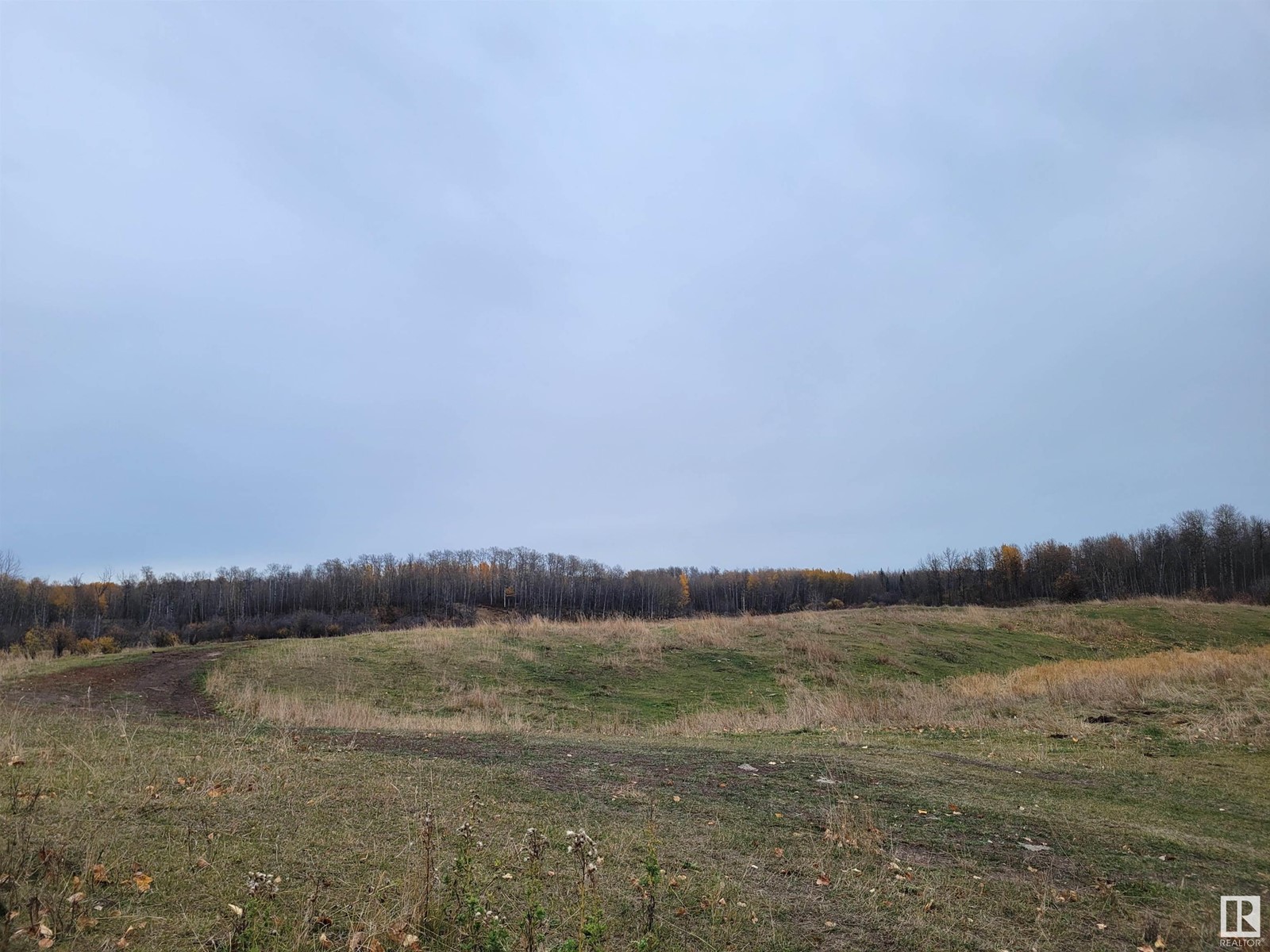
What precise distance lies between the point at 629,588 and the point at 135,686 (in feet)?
323

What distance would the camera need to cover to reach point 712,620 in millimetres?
38625

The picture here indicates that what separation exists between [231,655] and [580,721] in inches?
549

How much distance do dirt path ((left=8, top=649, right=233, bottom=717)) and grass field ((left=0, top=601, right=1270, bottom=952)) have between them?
344mm

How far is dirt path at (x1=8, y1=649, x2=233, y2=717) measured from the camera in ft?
56.3

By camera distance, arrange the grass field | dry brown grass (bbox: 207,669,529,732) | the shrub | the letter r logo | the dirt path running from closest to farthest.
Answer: the grass field
the letter r logo
dry brown grass (bbox: 207,669,529,732)
the dirt path
the shrub

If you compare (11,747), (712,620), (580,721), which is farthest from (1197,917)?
(712,620)

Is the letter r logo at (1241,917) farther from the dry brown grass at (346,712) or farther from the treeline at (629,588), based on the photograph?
the treeline at (629,588)

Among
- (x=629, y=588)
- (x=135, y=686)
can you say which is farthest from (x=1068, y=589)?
(x=135, y=686)

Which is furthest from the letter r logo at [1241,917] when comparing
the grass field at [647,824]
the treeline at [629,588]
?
the treeline at [629,588]

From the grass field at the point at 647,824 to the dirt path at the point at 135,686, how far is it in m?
0.34

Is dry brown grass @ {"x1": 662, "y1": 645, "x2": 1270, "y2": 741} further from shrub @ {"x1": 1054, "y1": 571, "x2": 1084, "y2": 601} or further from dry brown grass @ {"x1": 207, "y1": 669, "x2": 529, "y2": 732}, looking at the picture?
shrub @ {"x1": 1054, "y1": 571, "x2": 1084, "y2": 601}

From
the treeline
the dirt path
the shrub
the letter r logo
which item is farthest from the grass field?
the shrub

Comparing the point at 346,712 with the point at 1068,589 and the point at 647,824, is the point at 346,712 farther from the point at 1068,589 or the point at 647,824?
the point at 1068,589

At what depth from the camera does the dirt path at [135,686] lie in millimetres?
17156
